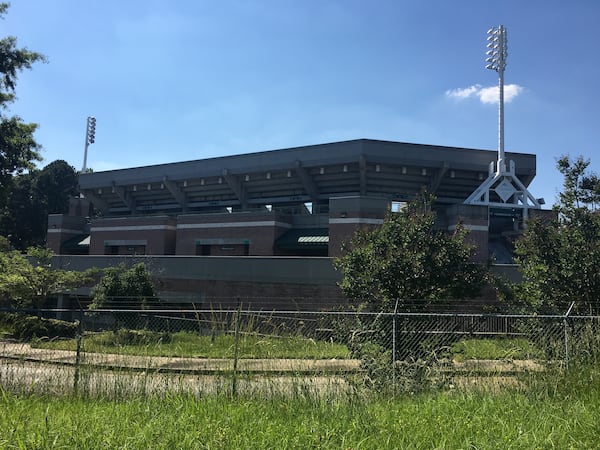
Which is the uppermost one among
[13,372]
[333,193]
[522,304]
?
[333,193]

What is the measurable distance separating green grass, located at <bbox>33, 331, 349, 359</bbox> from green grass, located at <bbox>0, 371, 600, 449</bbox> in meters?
1.71

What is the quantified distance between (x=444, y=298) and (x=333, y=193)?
1202 inches

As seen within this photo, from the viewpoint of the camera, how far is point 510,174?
39.9m

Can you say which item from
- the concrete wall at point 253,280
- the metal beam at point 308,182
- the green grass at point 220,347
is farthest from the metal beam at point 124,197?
the green grass at point 220,347

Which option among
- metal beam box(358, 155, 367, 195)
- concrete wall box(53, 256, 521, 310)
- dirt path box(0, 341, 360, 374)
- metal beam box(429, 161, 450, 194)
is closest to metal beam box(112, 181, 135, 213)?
concrete wall box(53, 256, 521, 310)

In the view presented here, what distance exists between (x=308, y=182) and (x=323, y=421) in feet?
124

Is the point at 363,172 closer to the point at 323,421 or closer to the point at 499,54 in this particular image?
the point at 499,54

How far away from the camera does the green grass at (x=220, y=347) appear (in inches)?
312

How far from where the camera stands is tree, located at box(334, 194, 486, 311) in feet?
40.9

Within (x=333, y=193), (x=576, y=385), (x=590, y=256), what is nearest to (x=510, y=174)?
(x=333, y=193)

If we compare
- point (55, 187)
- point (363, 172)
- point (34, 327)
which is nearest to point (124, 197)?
point (55, 187)

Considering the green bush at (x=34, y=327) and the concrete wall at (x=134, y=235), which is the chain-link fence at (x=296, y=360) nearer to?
the green bush at (x=34, y=327)

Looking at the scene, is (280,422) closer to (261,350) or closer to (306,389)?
(306,389)

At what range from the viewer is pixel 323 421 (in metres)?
4.94
